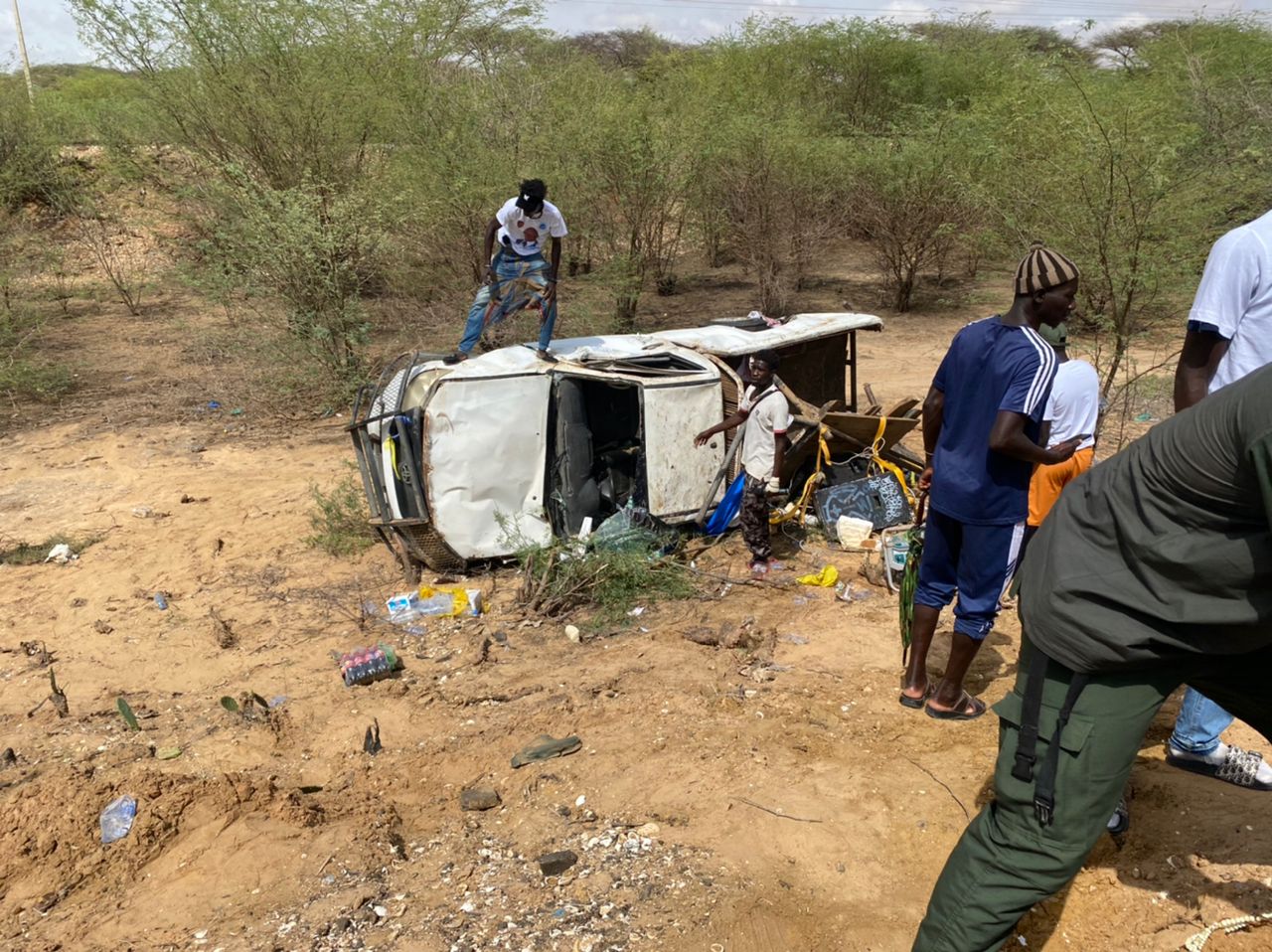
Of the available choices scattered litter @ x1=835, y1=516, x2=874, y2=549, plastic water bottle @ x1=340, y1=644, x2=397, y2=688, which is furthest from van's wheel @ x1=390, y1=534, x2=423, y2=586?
scattered litter @ x1=835, y1=516, x2=874, y2=549

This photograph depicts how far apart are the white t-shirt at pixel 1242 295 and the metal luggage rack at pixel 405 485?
3836 millimetres

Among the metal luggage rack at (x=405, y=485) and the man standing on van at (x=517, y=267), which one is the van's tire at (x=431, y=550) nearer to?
the metal luggage rack at (x=405, y=485)

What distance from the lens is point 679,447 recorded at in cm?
522

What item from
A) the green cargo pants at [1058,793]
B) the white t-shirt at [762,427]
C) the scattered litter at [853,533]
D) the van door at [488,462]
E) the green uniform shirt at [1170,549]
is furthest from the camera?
the scattered litter at [853,533]

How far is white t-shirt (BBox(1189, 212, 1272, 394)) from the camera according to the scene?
229cm

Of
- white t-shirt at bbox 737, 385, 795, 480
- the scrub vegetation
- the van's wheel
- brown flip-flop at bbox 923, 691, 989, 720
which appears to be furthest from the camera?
the scrub vegetation

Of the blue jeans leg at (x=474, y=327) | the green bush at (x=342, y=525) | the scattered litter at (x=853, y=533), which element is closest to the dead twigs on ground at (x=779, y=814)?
the scattered litter at (x=853, y=533)

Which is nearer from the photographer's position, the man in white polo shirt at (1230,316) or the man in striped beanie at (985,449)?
the man in white polo shirt at (1230,316)

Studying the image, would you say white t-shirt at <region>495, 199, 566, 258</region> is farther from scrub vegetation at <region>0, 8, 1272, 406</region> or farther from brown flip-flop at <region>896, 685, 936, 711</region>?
brown flip-flop at <region>896, 685, 936, 711</region>

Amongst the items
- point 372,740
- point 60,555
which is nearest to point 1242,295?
point 372,740

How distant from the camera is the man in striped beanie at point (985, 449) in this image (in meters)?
2.79

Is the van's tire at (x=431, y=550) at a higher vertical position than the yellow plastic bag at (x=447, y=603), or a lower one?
higher

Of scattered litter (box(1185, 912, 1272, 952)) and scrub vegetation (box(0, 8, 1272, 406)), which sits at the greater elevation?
scrub vegetation (box(0, 8, 1272, 406))

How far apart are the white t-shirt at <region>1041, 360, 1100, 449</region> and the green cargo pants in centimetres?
203
